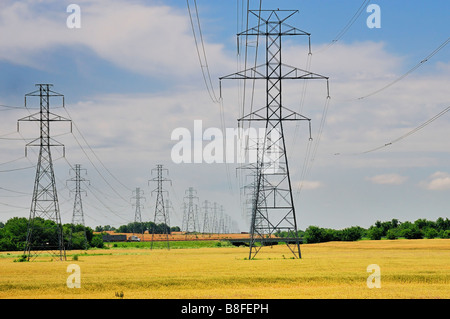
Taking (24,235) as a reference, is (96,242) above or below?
below

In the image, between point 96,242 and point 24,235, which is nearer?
point 24,235

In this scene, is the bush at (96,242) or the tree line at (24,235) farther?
the bush at (96,242)

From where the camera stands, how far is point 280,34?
62.8 meters

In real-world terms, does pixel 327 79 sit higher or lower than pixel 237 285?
higher

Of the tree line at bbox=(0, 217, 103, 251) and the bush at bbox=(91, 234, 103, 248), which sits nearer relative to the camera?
the tree line at bbox=(0, 217, 103, 251)

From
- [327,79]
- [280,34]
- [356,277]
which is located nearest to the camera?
[356,277]
